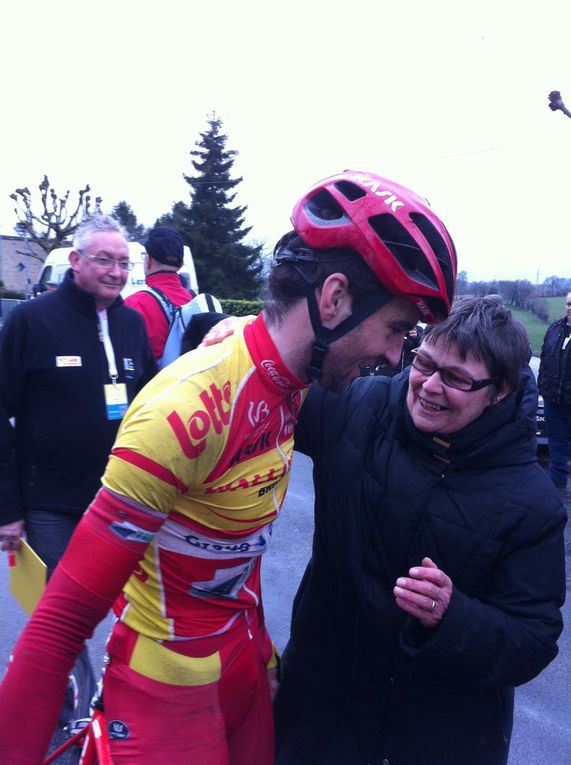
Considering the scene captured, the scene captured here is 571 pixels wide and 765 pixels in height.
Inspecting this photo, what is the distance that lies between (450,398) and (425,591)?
0.53 meters

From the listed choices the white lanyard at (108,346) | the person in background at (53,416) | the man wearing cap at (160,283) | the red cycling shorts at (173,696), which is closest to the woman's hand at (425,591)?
the red cycling shorts at (173,696)

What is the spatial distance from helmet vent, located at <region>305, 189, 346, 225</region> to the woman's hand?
835 millimetres

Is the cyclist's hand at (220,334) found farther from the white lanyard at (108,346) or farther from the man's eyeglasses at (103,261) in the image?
the man's eyeglasses at (103,261)

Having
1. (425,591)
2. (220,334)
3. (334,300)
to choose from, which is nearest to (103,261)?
(220,334)

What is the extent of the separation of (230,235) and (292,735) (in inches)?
1390

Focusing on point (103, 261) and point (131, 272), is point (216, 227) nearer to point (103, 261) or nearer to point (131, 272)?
point (131, 272)

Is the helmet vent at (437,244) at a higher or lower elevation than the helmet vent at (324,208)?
lower

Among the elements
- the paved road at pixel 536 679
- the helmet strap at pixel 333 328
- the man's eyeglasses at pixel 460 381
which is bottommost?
the paved road at pixel 536 679

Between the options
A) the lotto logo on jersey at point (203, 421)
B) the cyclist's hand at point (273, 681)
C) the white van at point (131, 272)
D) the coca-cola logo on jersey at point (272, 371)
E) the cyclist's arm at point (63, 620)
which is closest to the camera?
the cyclist's arm at point (63, 620)

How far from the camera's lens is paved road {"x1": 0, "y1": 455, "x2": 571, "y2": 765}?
10.1 feet

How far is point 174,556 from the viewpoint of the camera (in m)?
1.45

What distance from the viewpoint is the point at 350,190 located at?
4.96ft

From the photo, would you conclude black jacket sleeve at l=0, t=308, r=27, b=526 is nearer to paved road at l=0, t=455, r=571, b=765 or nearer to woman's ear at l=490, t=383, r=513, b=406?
paved road at l=0, t=455, r=571, b=765

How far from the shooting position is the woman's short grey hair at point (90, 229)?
3.30 m
